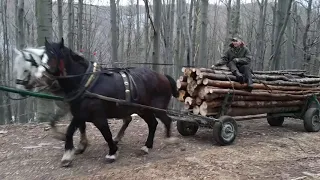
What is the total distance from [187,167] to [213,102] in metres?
1.90

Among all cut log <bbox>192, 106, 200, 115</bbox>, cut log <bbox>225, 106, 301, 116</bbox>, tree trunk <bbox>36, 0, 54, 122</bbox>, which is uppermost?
tree trunk <bbox>36, 0, 54, 122</bbox>

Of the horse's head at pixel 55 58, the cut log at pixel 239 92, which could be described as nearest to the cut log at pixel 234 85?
the cut log at pixel 239 92

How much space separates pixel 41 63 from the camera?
4.55m

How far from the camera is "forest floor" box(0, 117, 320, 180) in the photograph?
15.3 feet

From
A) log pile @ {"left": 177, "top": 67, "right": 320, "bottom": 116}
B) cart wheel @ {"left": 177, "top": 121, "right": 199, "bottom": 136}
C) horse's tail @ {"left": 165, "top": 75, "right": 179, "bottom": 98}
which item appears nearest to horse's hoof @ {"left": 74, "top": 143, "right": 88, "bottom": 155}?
horse's tail @ {"left": 165, "top": 75, "right": 179, "bottom": 98}

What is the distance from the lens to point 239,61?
22.6ft

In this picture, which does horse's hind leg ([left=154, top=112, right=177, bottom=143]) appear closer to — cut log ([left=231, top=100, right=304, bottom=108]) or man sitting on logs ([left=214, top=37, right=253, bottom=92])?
cut log ([left=231, top=100, right=304, bottom=108])

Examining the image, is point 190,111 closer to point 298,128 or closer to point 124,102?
point 124,102

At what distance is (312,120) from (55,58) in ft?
20.1

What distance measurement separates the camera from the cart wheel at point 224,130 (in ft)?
20.3

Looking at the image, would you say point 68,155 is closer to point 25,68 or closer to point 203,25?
point 25,68


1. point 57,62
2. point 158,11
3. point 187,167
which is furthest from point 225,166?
point 158,11

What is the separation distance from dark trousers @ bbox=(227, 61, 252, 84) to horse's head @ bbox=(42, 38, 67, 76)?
3561 millimetres

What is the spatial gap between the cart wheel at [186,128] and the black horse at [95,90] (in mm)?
1253
